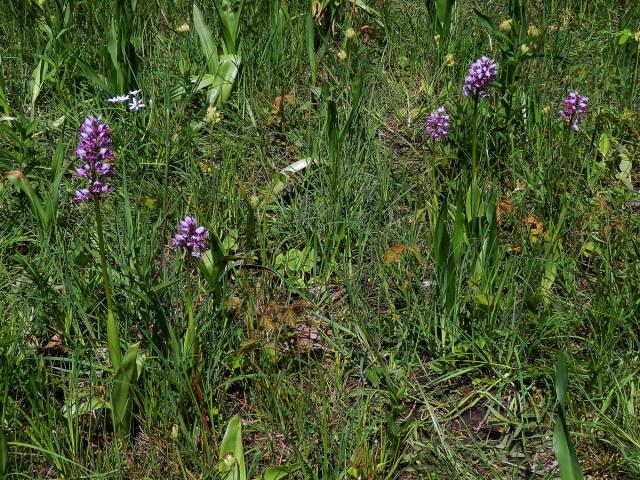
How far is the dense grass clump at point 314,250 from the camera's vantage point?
1764mm

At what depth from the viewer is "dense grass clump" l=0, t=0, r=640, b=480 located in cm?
176

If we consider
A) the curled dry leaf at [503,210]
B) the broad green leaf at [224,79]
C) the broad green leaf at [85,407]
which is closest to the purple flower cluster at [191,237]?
the broad green leaf at [85,407]

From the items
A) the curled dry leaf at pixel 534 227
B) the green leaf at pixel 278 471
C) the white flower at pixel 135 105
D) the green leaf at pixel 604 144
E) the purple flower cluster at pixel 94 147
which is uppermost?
the purple flower cluster at pixel 94 147

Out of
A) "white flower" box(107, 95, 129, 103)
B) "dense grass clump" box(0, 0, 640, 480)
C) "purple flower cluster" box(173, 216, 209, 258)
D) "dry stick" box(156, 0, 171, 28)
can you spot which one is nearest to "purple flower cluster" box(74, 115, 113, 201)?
"dense grass clump" box(0, 0, 640, 480)

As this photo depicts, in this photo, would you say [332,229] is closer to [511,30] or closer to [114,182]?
[114,182]

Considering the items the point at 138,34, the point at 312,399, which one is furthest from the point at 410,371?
the point at 138,34

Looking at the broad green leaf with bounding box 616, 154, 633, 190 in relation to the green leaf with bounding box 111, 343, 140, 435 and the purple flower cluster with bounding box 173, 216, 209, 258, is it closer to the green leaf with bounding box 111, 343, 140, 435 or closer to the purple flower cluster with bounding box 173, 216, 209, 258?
the purple flower cluster with bounding box 173, 216, 209, 258

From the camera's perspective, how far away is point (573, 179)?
2561 millimetres

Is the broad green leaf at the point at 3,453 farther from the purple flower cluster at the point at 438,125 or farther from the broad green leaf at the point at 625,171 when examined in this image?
the broad green leaf at the point at 625,171

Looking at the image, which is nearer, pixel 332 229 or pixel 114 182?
pixel 332 229

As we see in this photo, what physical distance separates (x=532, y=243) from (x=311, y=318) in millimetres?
680

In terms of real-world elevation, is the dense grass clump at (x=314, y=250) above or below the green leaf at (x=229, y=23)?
below

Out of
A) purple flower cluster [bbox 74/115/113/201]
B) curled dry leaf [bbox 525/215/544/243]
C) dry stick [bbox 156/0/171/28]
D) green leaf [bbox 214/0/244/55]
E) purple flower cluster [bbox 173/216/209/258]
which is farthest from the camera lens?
dry stick [bbox 156/0/171/28]

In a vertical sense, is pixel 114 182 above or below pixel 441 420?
above
